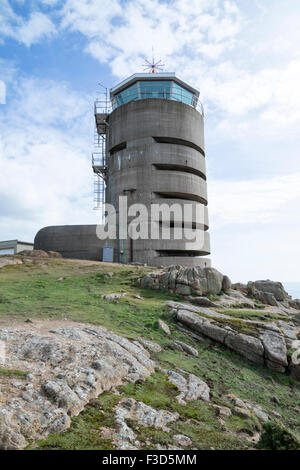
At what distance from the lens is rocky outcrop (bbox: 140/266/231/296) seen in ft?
66.5

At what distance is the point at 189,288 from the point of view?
20.2 metres

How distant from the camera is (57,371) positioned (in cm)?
697

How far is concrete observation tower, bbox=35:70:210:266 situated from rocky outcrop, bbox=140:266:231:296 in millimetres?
13600

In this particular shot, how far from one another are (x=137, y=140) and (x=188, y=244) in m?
16.1

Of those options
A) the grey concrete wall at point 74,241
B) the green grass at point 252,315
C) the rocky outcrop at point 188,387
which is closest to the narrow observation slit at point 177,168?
the grey concrete wall at point 74,241

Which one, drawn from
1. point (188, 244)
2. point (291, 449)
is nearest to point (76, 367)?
point (291, 449)

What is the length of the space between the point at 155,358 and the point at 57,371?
4083 mm

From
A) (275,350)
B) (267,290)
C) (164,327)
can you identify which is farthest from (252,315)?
(267,290)

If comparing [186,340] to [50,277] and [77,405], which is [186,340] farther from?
[50,277]

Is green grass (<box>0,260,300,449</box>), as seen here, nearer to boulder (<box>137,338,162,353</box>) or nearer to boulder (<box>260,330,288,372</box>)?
boulder (<box>137,338,162,353</box>)

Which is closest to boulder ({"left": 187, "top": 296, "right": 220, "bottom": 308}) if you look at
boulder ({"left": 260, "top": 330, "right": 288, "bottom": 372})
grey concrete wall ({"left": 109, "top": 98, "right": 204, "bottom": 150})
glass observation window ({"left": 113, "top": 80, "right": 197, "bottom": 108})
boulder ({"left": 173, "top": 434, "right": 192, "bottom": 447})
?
boulder ({"left": 260, "top": 330, "right": 288, "bottom": 372})

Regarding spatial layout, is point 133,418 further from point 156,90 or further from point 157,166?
point 156,90

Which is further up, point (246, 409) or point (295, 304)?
point (295, 304)
